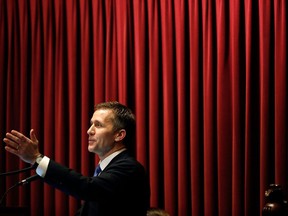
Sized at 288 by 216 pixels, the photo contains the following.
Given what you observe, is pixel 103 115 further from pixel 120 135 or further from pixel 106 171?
pixel 106 171

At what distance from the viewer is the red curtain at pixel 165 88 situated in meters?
3.44

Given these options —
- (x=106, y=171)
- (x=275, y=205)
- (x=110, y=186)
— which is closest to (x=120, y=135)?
(x=106, y=171)

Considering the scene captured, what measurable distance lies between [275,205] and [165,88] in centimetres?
116

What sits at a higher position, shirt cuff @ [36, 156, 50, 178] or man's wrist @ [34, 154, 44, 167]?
man's wrist @ [34, 154, 44, 167]

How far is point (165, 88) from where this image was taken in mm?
3666

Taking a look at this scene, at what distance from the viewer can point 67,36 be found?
13.1 feet

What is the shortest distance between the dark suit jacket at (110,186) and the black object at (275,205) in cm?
79

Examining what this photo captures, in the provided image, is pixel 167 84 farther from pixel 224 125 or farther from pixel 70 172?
pixel 70 172

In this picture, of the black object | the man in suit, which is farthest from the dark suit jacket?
the black object

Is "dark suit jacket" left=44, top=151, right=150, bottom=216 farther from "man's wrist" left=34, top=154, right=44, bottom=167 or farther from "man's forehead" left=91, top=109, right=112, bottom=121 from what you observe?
"man's forehead" left=91, top=109, right=112, bottom=121

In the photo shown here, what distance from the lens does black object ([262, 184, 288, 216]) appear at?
2910 millimetres

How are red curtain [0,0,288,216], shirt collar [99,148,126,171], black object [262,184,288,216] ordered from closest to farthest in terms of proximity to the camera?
1. shirt collar [99,148,126,171]
2. black object [262,184,288,216]
3. red curtain [0,0,288,216]

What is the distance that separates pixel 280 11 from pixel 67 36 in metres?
1.58

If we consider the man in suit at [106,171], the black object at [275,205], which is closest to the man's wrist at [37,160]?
the man in suit at [106,171]
